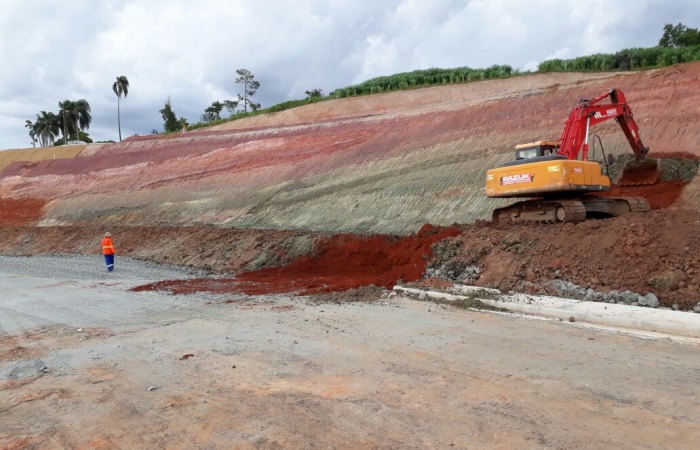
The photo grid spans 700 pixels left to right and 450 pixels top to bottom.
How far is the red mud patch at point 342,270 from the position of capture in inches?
497

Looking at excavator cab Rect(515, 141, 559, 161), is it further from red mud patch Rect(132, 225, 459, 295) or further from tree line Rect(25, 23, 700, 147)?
tree line Rect(25, 23, 700, 147)

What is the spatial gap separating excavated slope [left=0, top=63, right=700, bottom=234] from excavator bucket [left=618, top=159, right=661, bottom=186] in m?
1.06

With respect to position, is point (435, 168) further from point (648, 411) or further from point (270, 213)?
point (648, 411)

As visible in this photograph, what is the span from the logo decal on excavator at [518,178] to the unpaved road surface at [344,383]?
497cm

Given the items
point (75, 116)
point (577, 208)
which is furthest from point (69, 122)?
point (577, 208)

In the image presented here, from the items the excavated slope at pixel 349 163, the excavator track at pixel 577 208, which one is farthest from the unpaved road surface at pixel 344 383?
the excavated slope at pixel 349 163

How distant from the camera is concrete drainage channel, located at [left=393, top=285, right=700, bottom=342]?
23.9ft

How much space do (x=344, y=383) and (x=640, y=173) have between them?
51.3 feet

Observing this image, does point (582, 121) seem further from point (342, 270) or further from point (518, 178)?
point (342, 270)

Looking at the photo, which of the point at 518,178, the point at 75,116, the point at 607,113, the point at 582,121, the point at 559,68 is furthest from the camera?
the point at 75,116

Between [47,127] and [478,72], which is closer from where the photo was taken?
[478,72]

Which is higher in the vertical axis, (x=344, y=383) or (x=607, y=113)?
(x=607, y=113)

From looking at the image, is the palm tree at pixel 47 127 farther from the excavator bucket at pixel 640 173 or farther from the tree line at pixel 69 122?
the excavator bucket at pixel 640 173

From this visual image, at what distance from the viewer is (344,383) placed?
5445 millimetres
